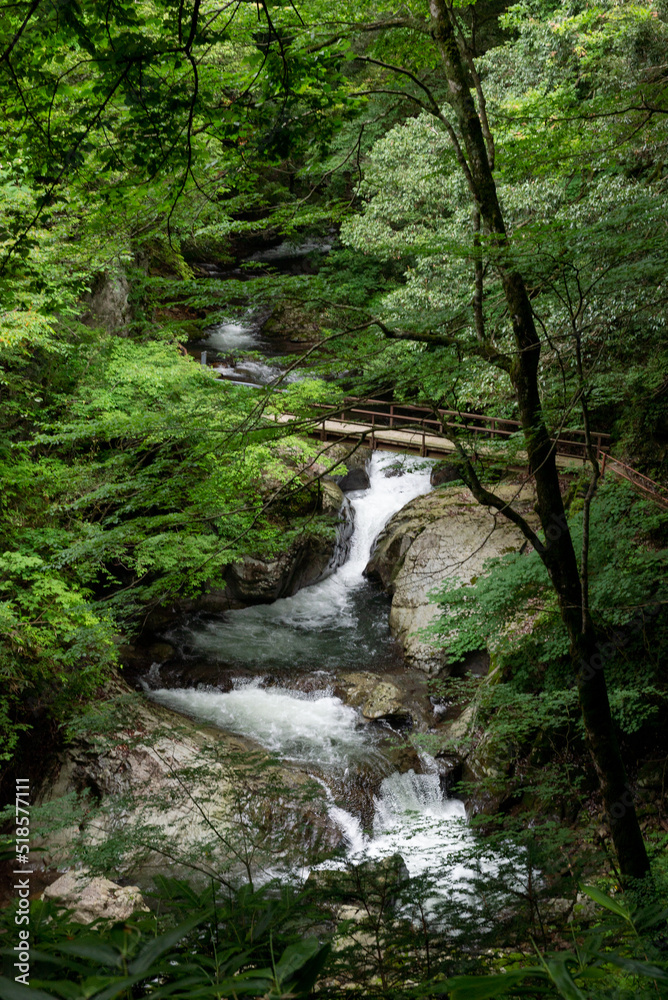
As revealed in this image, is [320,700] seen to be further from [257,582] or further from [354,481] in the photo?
[354,481]

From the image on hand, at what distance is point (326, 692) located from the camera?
9.24 m

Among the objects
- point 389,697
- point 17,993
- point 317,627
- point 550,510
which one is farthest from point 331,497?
point 17,993

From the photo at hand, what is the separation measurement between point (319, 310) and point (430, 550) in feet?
20.5

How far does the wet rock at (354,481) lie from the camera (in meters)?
15.5

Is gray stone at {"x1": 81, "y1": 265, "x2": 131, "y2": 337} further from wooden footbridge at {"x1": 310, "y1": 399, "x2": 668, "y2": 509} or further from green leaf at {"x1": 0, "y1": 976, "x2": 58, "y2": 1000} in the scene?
green leaf at {"x1": 0, "y1": 976, "x2": 58, "y2": 1000}

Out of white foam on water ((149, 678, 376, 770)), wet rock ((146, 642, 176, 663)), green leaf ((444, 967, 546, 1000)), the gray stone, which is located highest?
the gray stone

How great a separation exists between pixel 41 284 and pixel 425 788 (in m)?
7.03

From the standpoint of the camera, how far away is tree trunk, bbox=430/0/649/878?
135 inches

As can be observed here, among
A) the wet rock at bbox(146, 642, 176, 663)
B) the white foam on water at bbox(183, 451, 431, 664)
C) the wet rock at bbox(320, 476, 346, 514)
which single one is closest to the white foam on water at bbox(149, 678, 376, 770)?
the wet rock at bbox(146, 642, 176, 663)

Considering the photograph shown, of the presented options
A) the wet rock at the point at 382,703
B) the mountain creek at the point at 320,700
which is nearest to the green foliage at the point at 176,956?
the mountain creek at the point at 320,700

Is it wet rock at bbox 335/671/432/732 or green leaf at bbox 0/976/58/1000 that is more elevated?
wet rock at bbox 335/671/432/732

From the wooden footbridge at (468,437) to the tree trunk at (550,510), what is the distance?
0.50 meters

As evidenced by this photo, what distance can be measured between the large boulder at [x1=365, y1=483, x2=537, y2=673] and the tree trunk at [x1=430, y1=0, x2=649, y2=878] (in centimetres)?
628

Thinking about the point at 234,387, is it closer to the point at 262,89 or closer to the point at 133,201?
the point at 133,201
